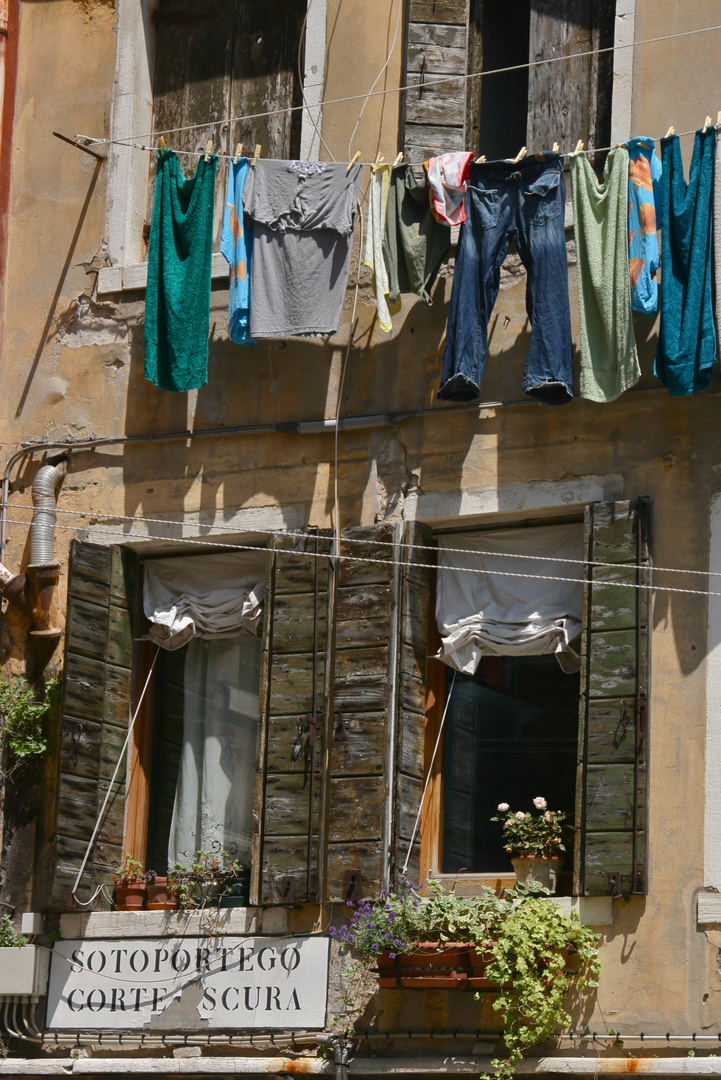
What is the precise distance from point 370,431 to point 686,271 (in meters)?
2.12

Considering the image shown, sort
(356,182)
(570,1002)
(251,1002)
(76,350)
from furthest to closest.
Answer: (76,350) → (356,182) → (251,1002) → (570,1002)

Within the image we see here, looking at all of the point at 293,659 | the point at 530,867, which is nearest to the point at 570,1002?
the point at 530,867

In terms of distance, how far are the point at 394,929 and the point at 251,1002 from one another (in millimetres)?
1108

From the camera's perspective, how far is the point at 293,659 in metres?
11.4

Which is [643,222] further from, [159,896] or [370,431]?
[159,896]

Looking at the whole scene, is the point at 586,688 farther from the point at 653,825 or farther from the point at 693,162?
the point at 693,162

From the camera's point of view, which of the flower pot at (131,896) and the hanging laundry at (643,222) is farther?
the flower pot at (131,896)

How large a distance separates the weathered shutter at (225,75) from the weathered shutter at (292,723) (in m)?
2.54

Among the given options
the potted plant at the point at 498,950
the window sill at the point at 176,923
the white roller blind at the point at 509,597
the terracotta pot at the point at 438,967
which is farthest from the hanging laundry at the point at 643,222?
the window sill at the point at 176,923

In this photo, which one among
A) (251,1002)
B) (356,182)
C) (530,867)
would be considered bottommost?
(251,1002)

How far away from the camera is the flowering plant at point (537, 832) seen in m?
10.7

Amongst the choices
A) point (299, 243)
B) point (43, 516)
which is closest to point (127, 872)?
point (43, 516)

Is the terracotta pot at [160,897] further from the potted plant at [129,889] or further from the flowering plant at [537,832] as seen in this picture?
the flowering plant at [537,832]

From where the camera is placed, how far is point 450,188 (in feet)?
37.3
